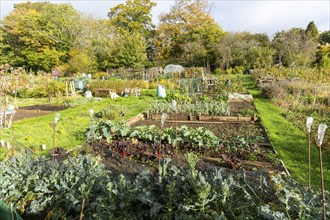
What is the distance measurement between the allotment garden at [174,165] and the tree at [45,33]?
72.7ft

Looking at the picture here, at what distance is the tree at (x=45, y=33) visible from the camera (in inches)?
1147

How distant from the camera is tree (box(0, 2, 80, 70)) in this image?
2914 centimetres

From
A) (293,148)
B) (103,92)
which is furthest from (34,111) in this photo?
(293,148)

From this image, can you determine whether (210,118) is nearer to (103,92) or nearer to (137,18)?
(103,92)

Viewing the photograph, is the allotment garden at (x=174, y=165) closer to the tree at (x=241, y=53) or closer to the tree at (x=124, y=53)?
the tree at (x=241, y=53)

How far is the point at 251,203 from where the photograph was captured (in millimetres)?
2205

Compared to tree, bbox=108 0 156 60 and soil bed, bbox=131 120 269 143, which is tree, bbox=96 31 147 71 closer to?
tree, bbox=108 0 156 60

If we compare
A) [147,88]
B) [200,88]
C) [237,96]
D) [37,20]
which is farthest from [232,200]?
[37,20]

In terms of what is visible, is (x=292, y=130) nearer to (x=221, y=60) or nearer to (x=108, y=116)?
(x=108, y=116)

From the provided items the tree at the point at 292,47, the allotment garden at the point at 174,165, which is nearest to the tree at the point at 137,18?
the tree at the point at 292,47

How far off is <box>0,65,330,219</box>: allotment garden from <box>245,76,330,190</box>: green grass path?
0.02 meters

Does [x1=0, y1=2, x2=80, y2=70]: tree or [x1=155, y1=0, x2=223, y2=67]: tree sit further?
[x1=155, y1=0, x2=223, y2=67]: tree

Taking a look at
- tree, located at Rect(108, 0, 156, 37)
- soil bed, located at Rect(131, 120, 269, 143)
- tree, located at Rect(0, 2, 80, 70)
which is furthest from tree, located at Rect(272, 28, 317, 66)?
tree, located at Rect(0, 2, 80, 70)

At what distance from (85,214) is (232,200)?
1.48 meters
